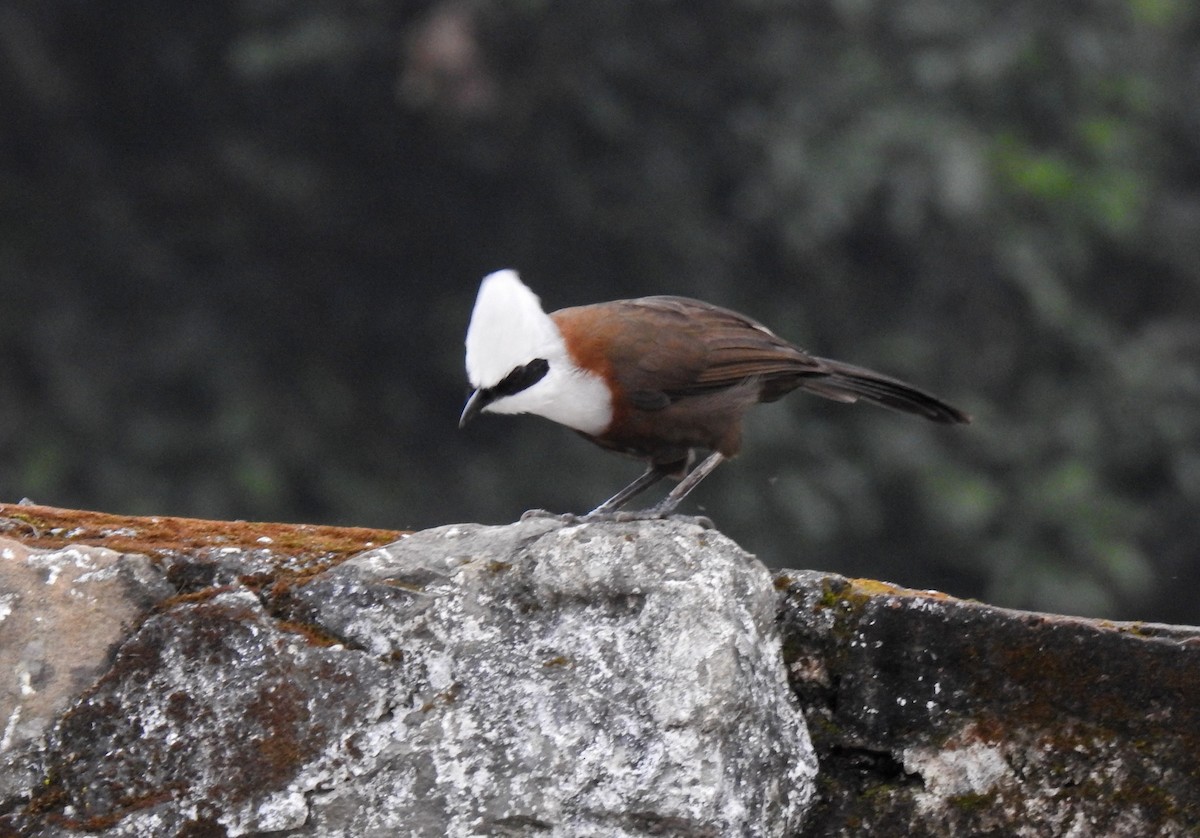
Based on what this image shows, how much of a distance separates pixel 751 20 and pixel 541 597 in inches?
336

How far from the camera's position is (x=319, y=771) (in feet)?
8.63

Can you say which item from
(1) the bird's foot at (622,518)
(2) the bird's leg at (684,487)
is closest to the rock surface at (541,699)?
(1) the bird's foot at (622,518)

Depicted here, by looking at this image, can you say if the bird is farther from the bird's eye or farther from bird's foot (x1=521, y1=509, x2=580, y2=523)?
bird's foot (x1=521, y1=509, x2=580, y2=523)

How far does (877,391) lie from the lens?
14.8ft

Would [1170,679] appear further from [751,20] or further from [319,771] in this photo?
[751,20]

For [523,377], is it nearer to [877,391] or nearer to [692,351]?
[692,351]

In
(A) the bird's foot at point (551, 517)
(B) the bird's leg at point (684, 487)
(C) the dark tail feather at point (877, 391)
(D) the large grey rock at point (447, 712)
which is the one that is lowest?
(D) the large grey rock at point (447, 712)

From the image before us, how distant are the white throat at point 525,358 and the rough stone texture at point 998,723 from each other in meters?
1.11

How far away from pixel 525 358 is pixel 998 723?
4.78 ft

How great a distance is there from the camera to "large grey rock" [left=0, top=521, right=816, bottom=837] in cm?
262

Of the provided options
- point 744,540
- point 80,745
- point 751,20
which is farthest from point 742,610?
point 751,20

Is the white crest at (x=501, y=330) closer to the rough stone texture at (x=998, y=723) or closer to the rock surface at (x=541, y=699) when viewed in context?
the rock surface at (x=541, y=699)

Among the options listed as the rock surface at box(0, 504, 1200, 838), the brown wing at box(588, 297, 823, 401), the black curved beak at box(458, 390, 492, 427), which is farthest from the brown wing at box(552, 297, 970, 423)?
the rock surface at box(0, 504, 1200, 838)

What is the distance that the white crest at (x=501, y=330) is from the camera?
3.59 metres
